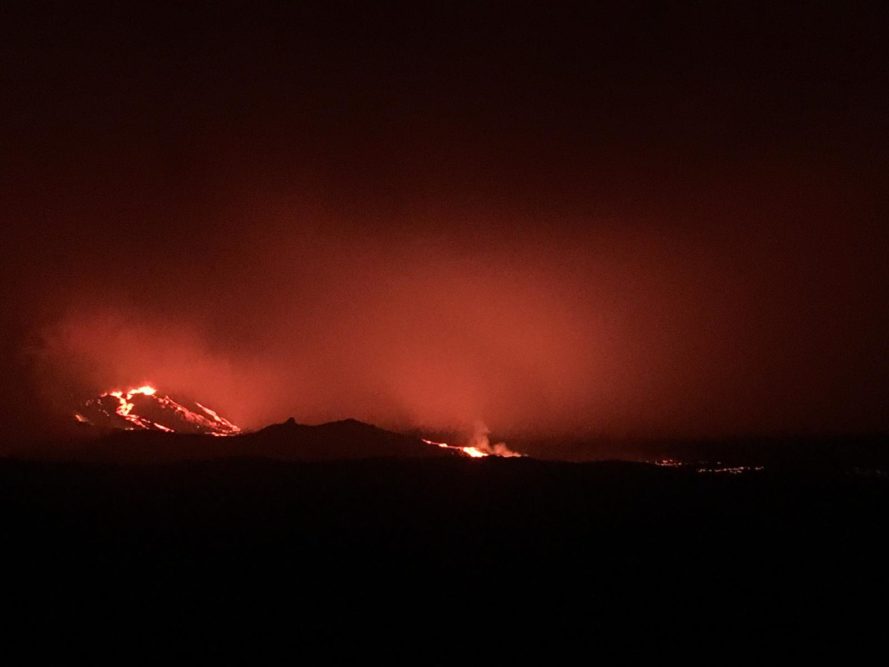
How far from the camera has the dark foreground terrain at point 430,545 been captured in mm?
35625

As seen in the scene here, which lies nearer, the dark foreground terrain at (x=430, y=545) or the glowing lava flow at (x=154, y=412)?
the dark foreground terrain at (x=430, y=545)

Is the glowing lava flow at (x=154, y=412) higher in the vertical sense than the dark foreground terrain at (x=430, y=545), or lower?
higher

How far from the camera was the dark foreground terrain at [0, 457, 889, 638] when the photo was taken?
35625 millimetres

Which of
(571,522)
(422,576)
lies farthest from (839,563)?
(422,576)

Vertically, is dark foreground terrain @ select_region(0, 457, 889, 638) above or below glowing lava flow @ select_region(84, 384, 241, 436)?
below

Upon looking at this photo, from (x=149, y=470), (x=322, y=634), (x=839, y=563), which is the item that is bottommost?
(x=322, y=634)

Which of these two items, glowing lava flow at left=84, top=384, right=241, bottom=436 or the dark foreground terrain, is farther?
glowing lava flow at left=84, top=384, right=241, bottom=436

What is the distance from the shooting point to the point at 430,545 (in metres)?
42.5

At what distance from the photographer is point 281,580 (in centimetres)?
3766

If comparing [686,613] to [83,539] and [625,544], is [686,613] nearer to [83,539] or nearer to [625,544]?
[625,544]

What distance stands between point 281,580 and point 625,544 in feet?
51.9

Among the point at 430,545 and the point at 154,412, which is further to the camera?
the point at 154,412

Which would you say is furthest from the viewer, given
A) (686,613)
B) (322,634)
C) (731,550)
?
(731,550)

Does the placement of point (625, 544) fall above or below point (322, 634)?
above
